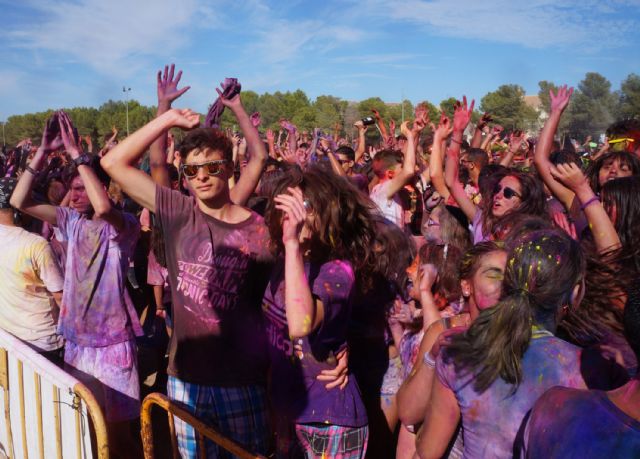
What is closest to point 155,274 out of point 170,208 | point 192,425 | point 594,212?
point 170,208

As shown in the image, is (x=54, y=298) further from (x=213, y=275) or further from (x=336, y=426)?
(x=336, y=426)

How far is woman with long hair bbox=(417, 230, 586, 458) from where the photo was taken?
5.98 ft

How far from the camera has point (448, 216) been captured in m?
5.18

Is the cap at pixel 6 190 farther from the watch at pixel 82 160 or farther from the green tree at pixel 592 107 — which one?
the green tree at pixel 592 107

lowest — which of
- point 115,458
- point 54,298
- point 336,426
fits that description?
point 115,458

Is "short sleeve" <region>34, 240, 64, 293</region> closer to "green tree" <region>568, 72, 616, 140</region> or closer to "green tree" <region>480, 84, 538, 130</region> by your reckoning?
"green tree" <region>568, 72, 616, 140</region>

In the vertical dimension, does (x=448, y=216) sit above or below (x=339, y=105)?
below

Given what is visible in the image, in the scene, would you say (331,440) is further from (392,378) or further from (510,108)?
(510,108)

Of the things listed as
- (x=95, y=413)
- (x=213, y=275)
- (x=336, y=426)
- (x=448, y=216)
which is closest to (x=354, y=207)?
(x=213, y=275)

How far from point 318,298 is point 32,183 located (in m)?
2.85

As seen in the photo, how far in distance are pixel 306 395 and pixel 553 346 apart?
1174 mm

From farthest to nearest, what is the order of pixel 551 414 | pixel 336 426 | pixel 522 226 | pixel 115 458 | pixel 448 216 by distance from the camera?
pixel 448 216
pixel 115 458
pixel 522 226
pixel 336 426
pixel 551 414

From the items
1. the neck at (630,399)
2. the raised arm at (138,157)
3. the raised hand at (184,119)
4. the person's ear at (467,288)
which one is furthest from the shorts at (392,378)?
the neck at (630,399)

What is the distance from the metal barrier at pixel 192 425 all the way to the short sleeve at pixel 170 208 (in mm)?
856
